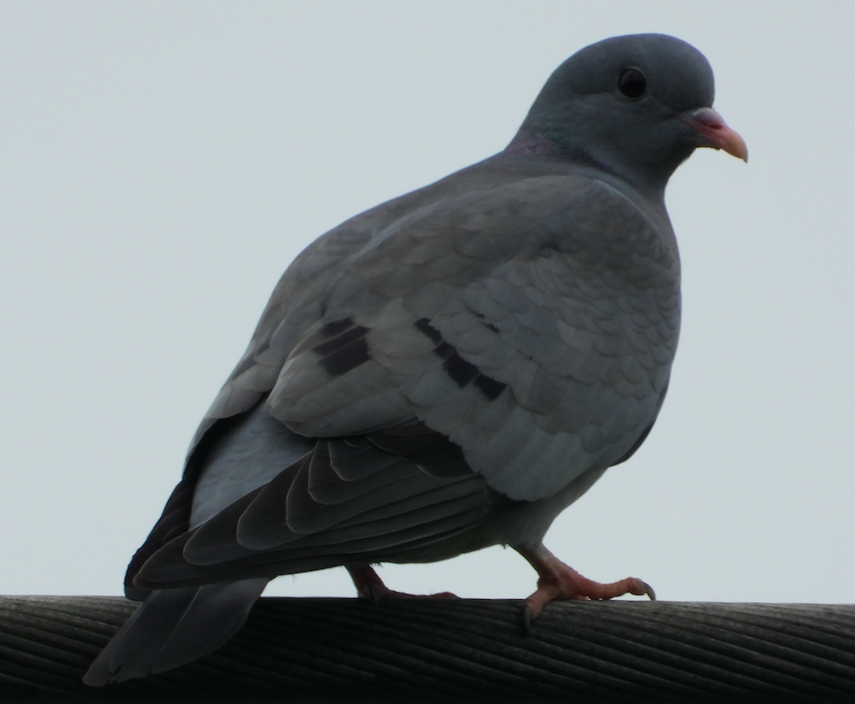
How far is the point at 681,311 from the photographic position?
4.23 metres

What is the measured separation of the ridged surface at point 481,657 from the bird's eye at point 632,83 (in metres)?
2.44

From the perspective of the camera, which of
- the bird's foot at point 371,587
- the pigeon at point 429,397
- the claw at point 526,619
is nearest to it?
the claw at point 526,619

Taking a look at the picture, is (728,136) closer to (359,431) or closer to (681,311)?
(681,311)

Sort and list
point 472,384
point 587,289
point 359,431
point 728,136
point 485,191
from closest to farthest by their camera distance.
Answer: point 359,431 → point 472,384 → point 587,289 → point 485,191 → point 728,136

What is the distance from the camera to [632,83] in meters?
4.82

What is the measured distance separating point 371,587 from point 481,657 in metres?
0.98

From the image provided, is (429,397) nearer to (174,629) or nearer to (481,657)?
(481,657)

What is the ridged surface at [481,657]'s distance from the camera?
8.59 feet

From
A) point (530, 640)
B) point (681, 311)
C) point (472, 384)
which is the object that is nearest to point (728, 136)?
point (681, 311)

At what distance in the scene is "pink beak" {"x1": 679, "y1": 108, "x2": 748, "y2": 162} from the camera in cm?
466

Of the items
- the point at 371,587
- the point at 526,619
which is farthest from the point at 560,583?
the point at 526,619

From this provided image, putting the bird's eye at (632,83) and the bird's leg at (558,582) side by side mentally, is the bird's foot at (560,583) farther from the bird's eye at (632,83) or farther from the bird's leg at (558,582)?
the bird's eye at (632,83)

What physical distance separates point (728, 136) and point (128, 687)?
289 cm

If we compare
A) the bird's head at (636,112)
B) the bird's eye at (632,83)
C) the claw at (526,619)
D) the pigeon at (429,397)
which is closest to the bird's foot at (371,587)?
the pigeon at (429,397)
